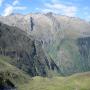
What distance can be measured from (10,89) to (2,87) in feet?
20.3

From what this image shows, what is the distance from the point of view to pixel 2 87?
427ft

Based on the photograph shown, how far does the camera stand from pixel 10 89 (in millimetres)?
135625
